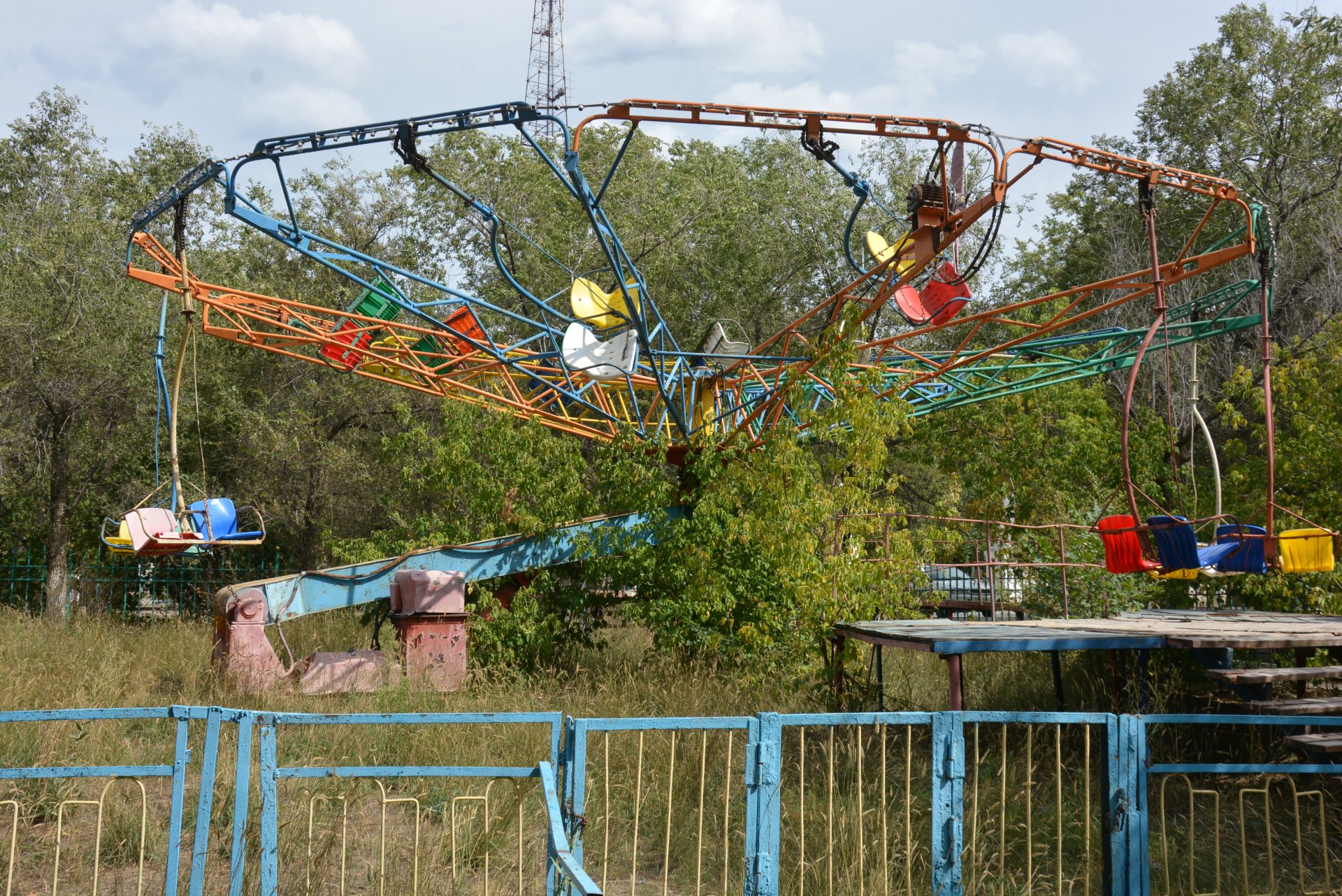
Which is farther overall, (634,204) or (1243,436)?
(634,204)

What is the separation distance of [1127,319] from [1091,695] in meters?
14.3

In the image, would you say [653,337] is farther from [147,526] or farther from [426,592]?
[147,526]

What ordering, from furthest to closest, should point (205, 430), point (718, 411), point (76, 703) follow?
1. point (205, 430)
2. point (718, 411)
3. point (76, 703)

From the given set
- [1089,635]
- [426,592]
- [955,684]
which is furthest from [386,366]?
[1089,635]

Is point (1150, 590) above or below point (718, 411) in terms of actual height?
below

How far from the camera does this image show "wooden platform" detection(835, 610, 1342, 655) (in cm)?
854

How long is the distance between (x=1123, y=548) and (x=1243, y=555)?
1372mm

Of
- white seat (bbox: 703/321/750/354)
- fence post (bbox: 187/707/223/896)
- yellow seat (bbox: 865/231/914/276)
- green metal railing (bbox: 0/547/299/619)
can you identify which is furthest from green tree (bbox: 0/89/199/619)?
fence post (bbox: 187/707/223/896)

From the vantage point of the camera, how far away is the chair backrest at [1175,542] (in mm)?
8477

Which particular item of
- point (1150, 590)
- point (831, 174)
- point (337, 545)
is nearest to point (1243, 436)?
point (1150, 590)

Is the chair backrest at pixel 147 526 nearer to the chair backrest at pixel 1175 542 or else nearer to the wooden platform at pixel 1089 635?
the wooden platform at pixel 1089 635

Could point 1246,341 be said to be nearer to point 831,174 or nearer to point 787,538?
point 831,174

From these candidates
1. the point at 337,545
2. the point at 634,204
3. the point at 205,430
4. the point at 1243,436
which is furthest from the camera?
the point at 634,204

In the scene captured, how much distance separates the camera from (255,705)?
10266mm
